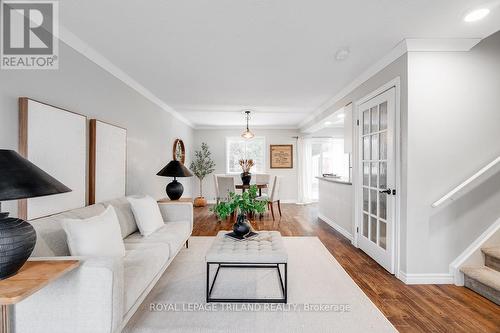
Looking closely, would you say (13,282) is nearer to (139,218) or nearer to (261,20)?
(139,218)

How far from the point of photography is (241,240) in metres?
2.51

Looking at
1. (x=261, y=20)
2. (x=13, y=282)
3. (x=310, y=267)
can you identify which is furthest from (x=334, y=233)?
(x=13, y=282)

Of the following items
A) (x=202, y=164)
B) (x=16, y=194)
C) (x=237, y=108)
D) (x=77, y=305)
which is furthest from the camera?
(x=202, y=164)

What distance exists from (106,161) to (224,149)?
16.8 ft

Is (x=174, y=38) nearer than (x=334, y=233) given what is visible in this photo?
Yes

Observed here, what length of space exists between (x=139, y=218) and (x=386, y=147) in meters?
2.87

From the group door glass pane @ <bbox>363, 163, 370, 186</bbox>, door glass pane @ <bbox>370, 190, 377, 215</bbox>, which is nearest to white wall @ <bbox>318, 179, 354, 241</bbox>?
door glass pane @ <bbox>363, 163, 370, 186</bbox>

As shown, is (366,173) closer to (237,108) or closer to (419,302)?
(419,302)

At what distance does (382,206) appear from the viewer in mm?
2988

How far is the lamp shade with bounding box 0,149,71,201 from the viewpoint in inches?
44.3

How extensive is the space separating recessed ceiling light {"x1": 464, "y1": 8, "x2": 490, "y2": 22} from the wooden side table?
10.8 feet

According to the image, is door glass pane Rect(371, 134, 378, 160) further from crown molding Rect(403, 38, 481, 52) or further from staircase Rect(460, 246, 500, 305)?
staircase Rect(460, 246, 500, 305)

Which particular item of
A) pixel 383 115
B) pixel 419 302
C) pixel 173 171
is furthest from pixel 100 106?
pixel 419 302

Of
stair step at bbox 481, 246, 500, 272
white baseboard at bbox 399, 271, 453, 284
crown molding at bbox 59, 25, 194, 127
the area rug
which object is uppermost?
crown molding at bbox 59, 25, 194, 127
